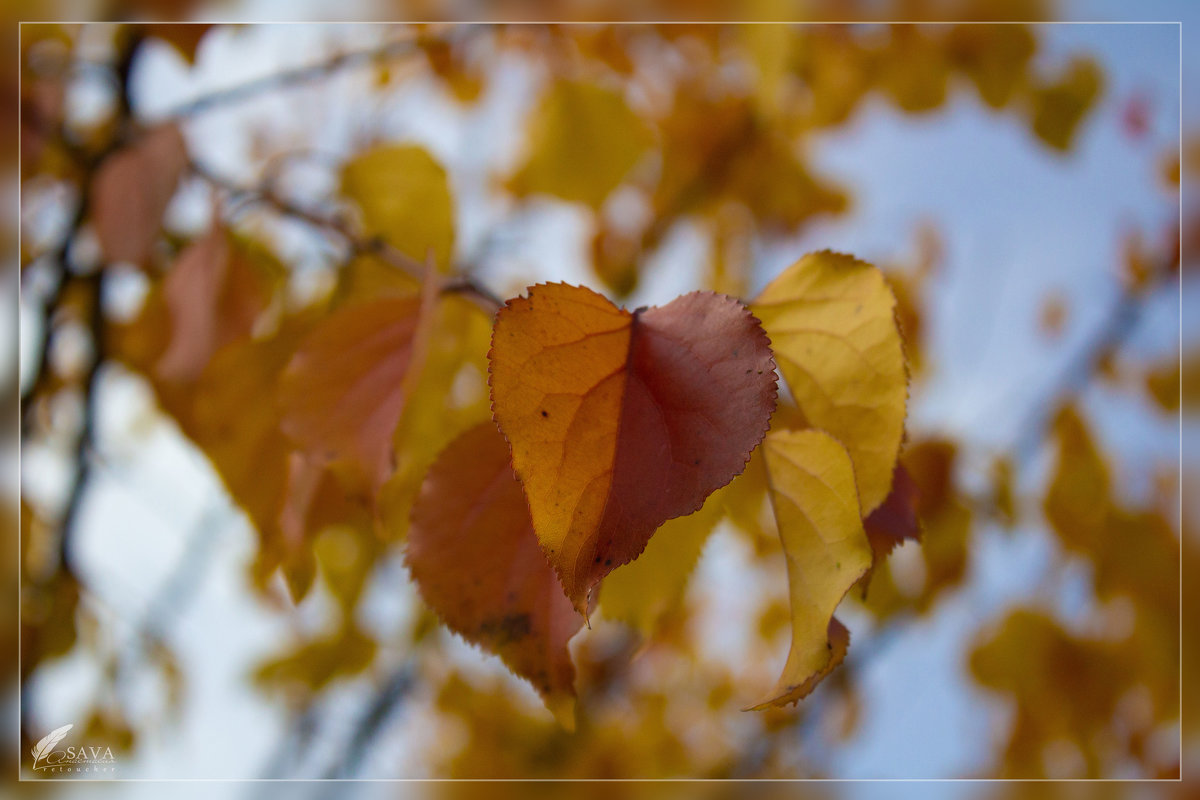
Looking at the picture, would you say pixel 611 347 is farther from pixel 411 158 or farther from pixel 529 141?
pixel 529 141

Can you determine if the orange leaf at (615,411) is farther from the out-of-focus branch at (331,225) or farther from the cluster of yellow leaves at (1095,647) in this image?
the cluster of yellow leaves at (1095,647)

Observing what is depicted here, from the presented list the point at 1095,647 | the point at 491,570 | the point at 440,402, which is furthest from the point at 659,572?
the point at 1095,647

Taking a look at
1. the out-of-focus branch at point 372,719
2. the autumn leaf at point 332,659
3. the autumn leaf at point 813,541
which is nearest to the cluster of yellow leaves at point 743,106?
the autumn leaf at point 813,541

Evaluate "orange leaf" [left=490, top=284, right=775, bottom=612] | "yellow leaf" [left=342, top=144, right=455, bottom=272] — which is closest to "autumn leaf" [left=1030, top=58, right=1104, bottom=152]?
"yellow leaf" [left=342, top=144, right=455, bottom=272]

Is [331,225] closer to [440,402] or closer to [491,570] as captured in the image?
[440,402]

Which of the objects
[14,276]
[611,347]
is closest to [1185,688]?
[611,347]
